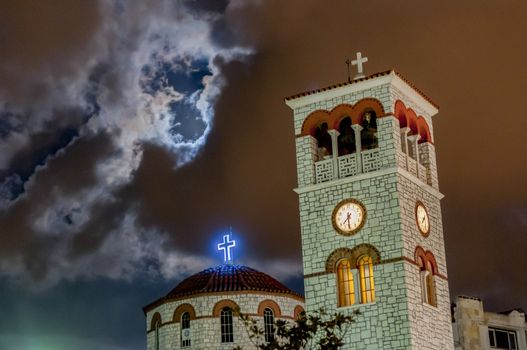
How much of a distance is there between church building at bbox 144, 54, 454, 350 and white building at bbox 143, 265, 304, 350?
1164cm

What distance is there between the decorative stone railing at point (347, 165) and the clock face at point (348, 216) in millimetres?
1142

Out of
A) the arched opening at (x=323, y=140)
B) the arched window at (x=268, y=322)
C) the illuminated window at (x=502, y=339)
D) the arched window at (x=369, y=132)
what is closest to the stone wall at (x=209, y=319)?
the arched window at (x=268, y=322)

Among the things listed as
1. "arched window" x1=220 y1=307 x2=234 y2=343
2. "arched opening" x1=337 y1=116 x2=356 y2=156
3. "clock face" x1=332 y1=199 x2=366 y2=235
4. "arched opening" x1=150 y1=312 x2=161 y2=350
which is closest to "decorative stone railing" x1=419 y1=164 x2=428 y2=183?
"arched opening" x1=337 y1=116 x2=356 y2=156

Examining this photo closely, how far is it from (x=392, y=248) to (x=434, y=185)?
483 centimetres

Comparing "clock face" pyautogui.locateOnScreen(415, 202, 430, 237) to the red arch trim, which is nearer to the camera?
"clock face" pyautogui.locateOnScreen(415, 202, 430, 237)

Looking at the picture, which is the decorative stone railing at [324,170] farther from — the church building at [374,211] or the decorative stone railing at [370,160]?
the decorative stone railing at [370,160]

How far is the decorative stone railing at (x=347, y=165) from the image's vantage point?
4362 centimetres

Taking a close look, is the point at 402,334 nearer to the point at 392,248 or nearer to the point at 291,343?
the point at 392,248

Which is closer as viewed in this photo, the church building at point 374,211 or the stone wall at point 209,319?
the church building at point 374,211

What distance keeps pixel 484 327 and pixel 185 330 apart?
14.2 meters

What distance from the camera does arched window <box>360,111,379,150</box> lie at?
45.1 meters

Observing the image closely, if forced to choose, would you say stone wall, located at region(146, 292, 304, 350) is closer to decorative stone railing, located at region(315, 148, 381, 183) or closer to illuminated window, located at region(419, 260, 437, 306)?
decorative stone railing, located at region(315, 148, 381, 183)

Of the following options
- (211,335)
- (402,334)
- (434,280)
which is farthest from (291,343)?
(211,335)

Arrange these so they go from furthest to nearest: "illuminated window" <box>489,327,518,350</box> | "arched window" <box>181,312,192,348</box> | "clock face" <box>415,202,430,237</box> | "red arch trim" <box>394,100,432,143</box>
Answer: "illuminated window" <box>489,327,518,350</box> → "arched window" <box>181,312,192,348</box> → "red arch trim" <box>394,100,432,143</box> → "clock face" <box>415,202,430,237</box>
